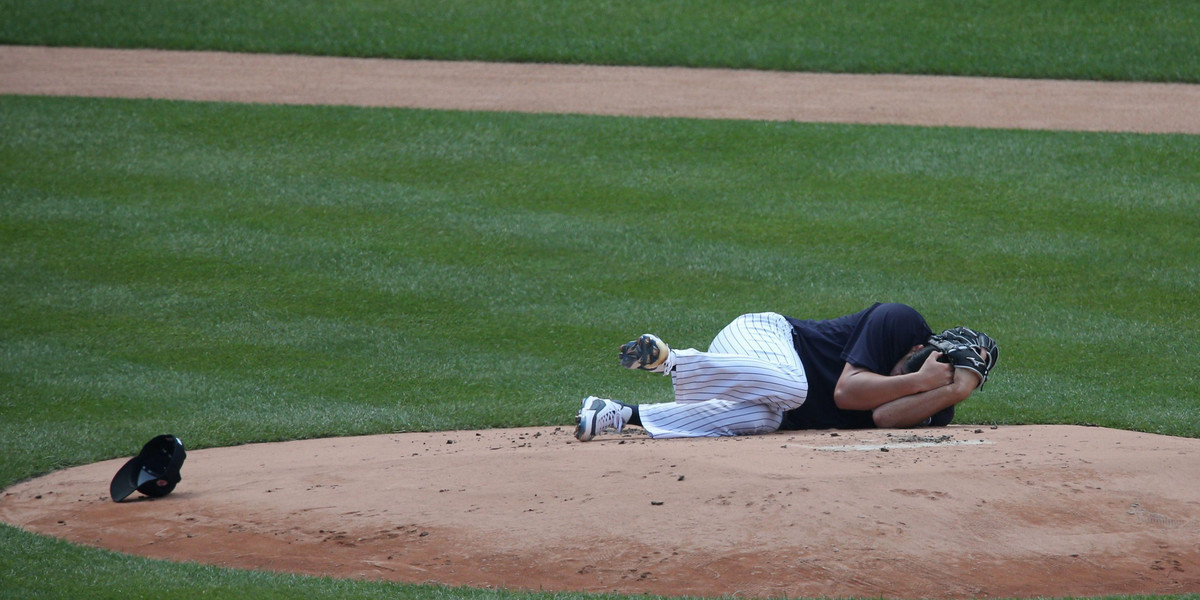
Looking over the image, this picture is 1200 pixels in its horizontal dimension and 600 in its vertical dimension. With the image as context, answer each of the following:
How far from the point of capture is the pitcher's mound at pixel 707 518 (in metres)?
4.34

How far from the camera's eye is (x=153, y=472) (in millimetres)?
5199

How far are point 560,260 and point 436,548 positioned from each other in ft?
16.2

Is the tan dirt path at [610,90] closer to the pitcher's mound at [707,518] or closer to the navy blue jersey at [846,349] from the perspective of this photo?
the navy blue jersey at [846,349]

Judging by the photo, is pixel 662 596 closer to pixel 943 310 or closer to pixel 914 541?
pixel 914 541

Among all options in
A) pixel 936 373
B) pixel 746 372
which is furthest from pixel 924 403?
pixel 746 372

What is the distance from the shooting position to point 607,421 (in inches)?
235

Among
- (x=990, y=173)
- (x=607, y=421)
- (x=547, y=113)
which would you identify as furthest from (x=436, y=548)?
(x=547, y=113)

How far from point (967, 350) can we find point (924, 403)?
1.05 ft

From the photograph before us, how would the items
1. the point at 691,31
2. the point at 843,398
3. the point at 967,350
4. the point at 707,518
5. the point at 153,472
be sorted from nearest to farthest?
the point at 707,518, the point at 153,472, the point at 967,350, the point at 843,398, the point at 691,31

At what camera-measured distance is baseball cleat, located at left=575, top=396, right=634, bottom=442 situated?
5.85 m

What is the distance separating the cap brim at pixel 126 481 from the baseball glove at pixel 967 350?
364 cm

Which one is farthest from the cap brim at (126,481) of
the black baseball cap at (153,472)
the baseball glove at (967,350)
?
the baseball glove at (967,350)

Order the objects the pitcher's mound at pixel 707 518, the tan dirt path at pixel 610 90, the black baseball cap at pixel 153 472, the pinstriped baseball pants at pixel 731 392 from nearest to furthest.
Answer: the pitcher's mound at pixel 707 518
the black baseball cap at pixel 153 472
the pinstriped baseball pants at pixel 731 392
the tan dirt path at pixel 610 90

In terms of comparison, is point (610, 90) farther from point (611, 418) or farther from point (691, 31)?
point (611, 418)
